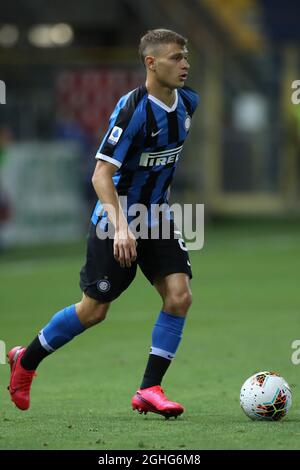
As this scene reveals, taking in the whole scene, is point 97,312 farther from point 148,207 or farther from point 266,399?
point 266,399

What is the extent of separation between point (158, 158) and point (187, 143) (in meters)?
20.5

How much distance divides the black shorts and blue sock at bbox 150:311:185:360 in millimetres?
254

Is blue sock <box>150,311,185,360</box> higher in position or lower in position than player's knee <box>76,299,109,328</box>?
lower

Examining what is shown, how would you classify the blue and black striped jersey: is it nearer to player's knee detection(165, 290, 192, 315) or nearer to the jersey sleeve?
the jersey sleeve

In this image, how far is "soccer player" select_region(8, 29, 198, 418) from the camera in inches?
292

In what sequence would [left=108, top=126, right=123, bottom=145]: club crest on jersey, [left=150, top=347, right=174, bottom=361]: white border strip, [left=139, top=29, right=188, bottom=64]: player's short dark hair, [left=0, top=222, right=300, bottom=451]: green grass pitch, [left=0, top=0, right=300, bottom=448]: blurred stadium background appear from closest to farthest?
[left=0, top=222, right=300, bottom=451]: green grass pitch, [left=108, top=126, right=123, bottom=145]: club crest on jersey, [left=139, top=29, right=188, bottom=64]: player's short dark hair, [left=150, top=347, right=174, bottom=361]: white border strip, [left=0, top=0, right=300, bottom=448]: blurred stadium background

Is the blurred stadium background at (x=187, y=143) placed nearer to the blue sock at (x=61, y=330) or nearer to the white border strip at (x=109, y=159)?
the blue sock at (x=61, y=330)

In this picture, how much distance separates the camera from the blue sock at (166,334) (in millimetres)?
7586

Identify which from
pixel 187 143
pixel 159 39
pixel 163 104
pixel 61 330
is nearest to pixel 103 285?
pixel 61 330

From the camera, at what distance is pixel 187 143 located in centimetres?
2798

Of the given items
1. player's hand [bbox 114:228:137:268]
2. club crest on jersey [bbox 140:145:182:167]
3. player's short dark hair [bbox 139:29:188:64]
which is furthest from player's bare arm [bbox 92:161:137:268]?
player's short dark hair [bbox 139:29:188:64]

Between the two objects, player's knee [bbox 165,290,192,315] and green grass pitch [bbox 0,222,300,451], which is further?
player's knee [bbox 165,290,192,315]

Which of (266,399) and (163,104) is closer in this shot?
(266,399)

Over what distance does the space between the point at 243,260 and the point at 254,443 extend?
1249 centimetres
